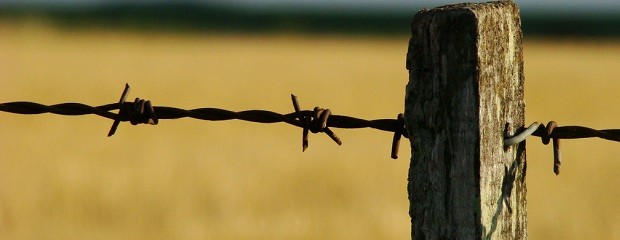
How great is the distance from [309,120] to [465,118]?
1.93 ft

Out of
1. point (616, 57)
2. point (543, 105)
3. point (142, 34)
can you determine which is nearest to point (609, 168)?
point (543, 105)

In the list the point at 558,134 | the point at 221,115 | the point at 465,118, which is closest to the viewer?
the point at 465,118

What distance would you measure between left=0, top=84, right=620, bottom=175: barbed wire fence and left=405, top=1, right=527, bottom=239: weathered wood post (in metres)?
0.07

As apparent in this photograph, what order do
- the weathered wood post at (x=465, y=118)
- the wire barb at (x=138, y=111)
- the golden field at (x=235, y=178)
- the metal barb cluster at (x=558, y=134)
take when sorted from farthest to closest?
the golden field at (x=235, y=178) → the wire barb at (x=138, y=111) → the metal barb cluster at (x=558, y=134) → the weathered wood post at (x=465, y=118)

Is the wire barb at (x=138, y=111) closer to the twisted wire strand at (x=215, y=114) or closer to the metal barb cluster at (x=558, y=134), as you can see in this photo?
the twisted wire strand at (x=215, y=114)

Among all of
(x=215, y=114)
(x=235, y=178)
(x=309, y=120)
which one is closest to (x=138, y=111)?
(x=215, y=114)

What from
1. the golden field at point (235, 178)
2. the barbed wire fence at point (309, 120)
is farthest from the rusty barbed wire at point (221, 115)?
the golden field at point (235, 178)

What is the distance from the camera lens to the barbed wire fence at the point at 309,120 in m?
1.90

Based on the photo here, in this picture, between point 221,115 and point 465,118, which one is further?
point 221,115

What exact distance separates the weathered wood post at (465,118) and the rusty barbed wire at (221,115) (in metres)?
0.25

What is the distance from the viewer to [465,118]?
1.62 meters

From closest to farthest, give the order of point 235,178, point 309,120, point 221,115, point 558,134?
point 558,134, point 309,120, point 221,115, point 235,178

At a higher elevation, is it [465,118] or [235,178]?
[235,178]

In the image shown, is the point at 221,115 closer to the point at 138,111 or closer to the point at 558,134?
the point at 138,111
